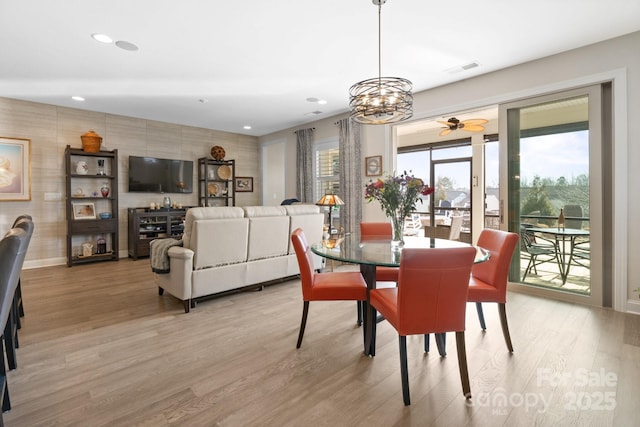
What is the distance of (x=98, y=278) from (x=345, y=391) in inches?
167

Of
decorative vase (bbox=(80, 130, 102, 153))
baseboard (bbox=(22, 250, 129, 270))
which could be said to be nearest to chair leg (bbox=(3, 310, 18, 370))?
baseboard (bbox=(22, 250, 129, 270))

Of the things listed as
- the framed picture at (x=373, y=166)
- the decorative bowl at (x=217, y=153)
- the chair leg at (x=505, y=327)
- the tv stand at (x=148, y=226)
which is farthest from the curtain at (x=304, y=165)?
the chair leg at (x=505, y=327)

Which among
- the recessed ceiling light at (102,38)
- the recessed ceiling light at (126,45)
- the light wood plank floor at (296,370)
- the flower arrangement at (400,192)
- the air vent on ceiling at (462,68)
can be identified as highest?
the air vent on ceiling at (462,68)

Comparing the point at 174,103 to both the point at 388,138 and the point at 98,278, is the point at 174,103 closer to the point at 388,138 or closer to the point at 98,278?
the point at 98,278

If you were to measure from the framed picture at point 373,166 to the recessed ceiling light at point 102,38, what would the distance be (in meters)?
3.87

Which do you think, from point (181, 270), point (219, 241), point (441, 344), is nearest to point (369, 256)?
point (441, 344)

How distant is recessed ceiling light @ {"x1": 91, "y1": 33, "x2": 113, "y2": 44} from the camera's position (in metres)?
3.07

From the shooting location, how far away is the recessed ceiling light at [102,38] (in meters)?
3.07

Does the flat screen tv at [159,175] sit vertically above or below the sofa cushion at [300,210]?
above

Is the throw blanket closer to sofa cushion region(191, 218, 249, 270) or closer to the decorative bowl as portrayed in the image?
sofa cushion region(191, 218, 249, 270)

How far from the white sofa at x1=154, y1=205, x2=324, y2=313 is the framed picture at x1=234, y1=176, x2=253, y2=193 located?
4.09 meters

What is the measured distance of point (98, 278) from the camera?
14.5 feet

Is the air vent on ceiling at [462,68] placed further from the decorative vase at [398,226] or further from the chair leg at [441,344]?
the chair leg at [441,344]

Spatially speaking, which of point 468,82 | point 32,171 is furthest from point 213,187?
point 468,82
